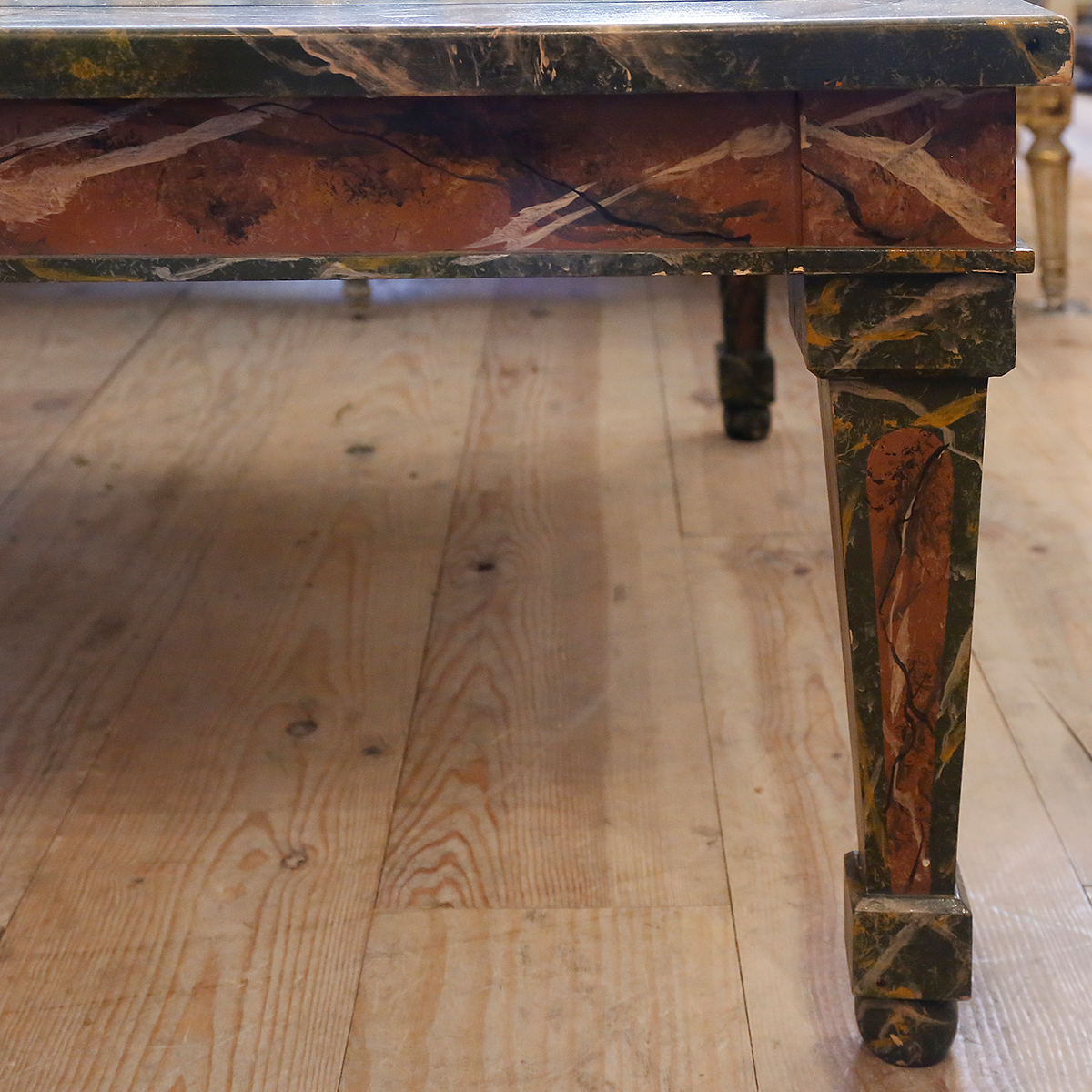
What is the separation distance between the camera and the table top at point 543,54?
538mm

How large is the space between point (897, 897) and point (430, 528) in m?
0.79

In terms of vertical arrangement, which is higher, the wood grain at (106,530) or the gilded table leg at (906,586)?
the gilded table leg at (906,586)

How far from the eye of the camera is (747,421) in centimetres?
161

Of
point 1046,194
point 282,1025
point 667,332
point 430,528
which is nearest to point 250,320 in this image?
point 667,332

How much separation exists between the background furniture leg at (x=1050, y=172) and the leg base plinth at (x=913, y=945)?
1.64 m

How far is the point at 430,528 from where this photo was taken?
55.6 inches

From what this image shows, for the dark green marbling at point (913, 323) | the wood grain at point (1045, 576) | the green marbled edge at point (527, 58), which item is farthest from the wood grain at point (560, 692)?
the green marbled edge at point (527, 58)

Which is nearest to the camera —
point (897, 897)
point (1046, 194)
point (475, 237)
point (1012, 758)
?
point (475, 237)

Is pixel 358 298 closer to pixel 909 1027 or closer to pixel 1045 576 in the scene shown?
pixel 1045 576

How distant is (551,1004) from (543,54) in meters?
0.54

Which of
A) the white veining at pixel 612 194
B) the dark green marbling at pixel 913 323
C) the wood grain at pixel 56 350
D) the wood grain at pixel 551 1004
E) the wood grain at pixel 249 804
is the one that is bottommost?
the wood grain at pixel 551 1004

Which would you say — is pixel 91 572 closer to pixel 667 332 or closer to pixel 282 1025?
pixel 282 1025

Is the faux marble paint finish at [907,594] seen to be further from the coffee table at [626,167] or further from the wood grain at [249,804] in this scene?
the wood grain at [249,804]

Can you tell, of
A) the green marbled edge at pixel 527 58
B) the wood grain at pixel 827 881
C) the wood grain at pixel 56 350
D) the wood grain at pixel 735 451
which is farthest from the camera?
the wood grain at pixel 56 350
